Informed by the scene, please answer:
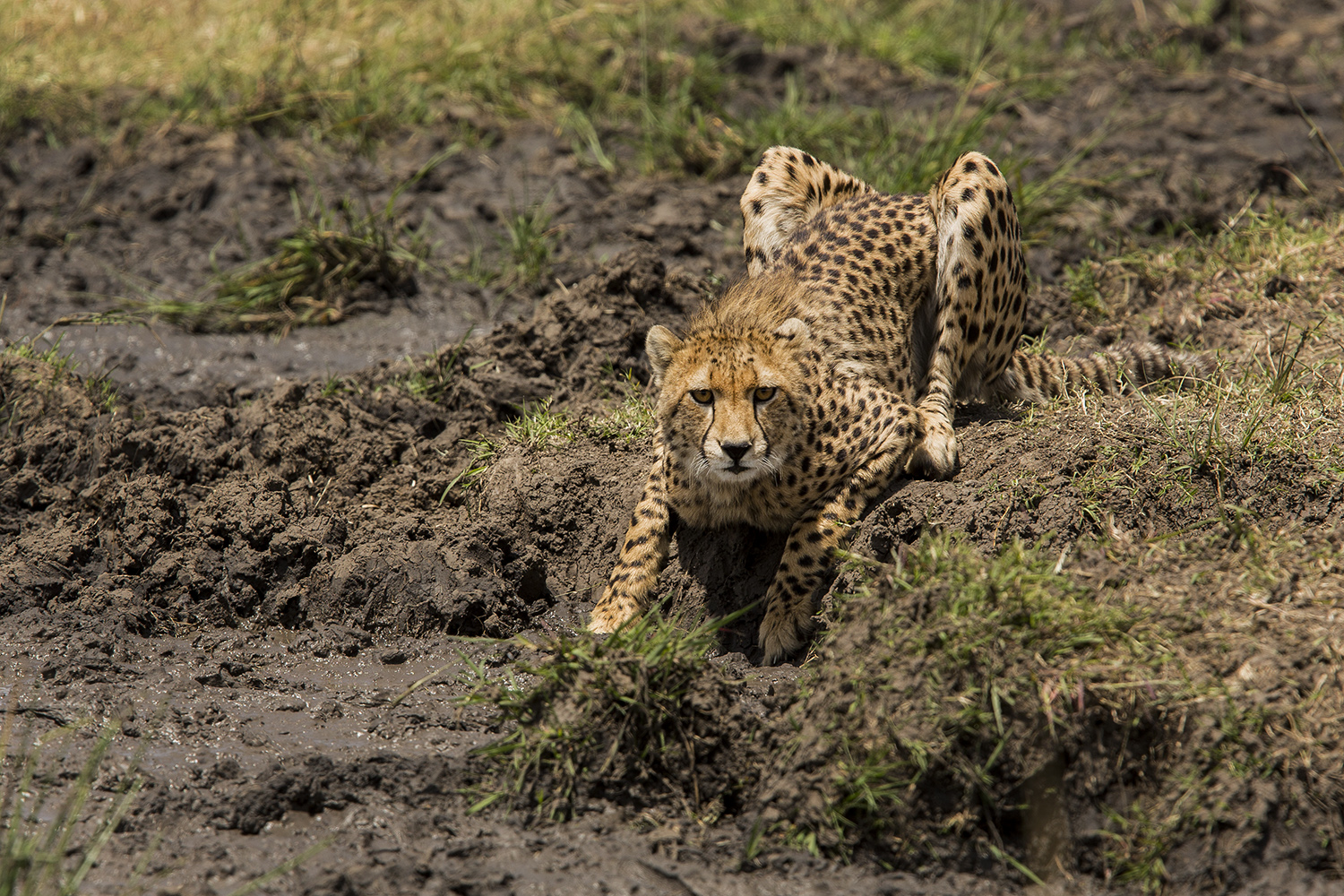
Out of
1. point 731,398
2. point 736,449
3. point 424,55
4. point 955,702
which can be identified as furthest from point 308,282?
point 955,702

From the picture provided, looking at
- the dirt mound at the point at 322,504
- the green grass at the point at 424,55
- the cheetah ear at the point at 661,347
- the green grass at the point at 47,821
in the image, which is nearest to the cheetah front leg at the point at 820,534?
the cheetah ear at the point at 661,347

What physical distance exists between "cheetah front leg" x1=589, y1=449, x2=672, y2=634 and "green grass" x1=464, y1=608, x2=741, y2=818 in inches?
31.7

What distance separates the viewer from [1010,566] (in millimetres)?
3418

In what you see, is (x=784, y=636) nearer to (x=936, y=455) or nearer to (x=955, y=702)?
(x=936, y=455)

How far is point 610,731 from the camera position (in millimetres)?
3375

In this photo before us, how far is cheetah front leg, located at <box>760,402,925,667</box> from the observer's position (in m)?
4.18

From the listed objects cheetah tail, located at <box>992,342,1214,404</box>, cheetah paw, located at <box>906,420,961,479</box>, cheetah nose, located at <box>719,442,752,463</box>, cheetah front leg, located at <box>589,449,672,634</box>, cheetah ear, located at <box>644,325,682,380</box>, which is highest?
cheetah ear, located at <box>644,325,682,380</box>

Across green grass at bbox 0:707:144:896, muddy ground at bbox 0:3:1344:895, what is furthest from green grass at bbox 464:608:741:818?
green grass at bbox 0:707:144:896

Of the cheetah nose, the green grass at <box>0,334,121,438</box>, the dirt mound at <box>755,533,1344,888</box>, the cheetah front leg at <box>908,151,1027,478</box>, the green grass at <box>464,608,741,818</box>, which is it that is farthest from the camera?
the green grass at <box>0,334,121,438</box>

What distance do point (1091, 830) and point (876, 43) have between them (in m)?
6.19

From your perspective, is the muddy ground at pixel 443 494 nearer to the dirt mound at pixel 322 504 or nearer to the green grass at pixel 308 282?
the dirt mound at pixel 322 504

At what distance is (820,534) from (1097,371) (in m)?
1.74

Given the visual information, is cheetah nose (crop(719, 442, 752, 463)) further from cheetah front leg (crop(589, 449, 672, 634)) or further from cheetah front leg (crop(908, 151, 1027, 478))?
cheetah front leg (crop(908, 151, 1027, 478))

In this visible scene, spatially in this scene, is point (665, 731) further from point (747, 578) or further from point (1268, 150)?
point (1268, 150)
